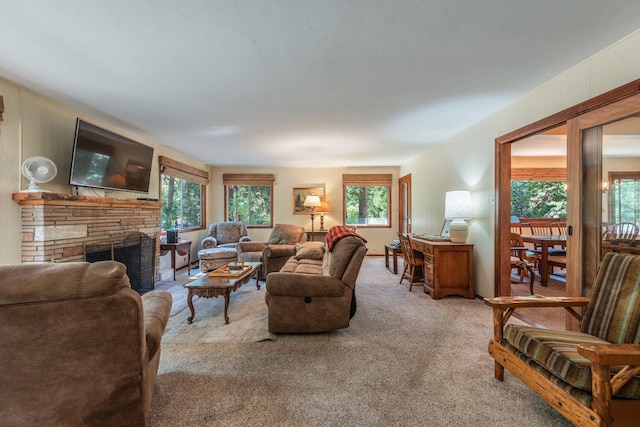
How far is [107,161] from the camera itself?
130 inches

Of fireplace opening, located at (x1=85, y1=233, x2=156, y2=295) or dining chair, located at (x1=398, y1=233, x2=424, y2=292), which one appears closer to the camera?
fireplace opening, located at (x1=85, y1=233, x2=156, y2=295)

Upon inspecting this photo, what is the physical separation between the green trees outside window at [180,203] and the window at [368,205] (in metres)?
3.52

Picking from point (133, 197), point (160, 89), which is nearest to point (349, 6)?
point (160, 89)

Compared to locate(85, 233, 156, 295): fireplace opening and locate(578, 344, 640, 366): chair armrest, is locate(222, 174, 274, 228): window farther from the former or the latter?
locate(578, 344, 640, 366): chair armrest

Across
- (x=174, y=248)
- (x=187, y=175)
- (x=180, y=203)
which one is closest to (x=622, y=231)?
(x=174, y=248)

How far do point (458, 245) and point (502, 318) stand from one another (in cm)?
189

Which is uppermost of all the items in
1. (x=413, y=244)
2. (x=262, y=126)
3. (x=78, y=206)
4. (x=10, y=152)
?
(x=262, y=126)

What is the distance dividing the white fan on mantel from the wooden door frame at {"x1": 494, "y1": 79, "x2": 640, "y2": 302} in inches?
184

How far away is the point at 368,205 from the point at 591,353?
231 inches

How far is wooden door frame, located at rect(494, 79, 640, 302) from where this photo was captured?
198 centimetres

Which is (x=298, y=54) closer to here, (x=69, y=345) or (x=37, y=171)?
(x=69, y=345)

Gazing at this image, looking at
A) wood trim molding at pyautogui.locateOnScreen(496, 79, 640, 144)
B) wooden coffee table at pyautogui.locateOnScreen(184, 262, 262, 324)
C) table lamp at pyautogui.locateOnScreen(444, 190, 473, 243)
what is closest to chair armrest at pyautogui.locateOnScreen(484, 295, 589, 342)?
wood trim molding at pyautogui.locateOnScreen(496, 79, 640, 144)

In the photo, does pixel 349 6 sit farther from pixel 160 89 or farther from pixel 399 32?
pixel 160 89

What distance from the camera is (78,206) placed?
9.79 feet
